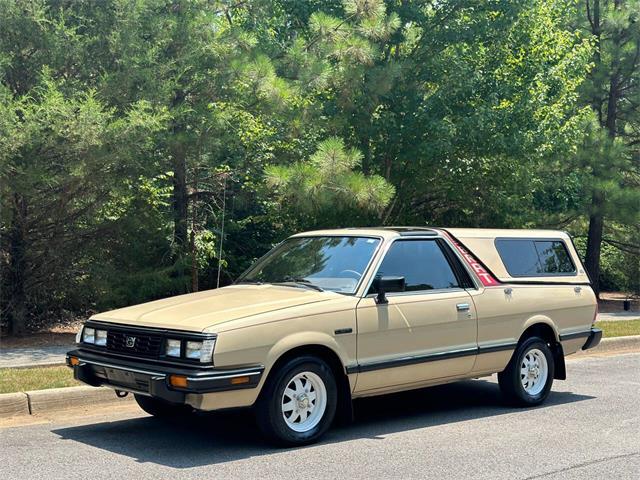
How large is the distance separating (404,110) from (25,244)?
6.90 m

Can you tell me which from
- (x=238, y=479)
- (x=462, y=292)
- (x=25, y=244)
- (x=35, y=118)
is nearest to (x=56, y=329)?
(x=25, y=244)

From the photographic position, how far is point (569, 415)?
8.52 m

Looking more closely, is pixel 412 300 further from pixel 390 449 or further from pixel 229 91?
pixel 229 91

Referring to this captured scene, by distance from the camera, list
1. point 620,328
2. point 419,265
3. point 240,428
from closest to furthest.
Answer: point 240,428 < point 419,265 < point 620,328

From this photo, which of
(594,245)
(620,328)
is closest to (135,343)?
(620,328)

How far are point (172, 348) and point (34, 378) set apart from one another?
3.21 metres

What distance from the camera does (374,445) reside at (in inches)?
281

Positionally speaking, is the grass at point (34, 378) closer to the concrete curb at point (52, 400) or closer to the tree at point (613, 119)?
the concrete curb at point (52, 400)

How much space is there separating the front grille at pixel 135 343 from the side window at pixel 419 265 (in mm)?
2102

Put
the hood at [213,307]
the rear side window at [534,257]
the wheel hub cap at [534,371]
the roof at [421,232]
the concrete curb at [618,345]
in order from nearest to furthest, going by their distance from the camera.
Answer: the hood at [213,307] → the roof at [421,232] → the wheel hub cap at [534,371] → the rear side window at [534,257] → the concrete curb at [618,345]

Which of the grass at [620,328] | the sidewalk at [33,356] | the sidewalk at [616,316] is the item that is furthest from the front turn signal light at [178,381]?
the sidewalk at [616,316]

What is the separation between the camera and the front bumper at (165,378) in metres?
6.43

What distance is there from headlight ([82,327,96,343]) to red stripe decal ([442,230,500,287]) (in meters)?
3.46

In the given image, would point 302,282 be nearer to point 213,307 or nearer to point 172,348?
point 213,307
